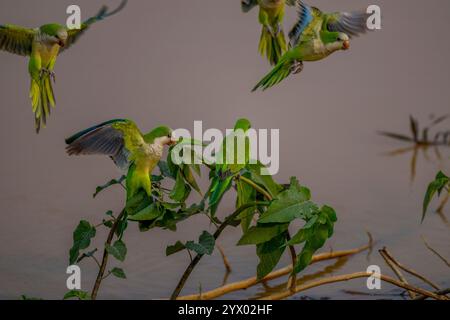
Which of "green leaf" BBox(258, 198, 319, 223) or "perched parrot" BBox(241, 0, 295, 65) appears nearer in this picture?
"green leaf" BBox(258, 198, 319, 223)

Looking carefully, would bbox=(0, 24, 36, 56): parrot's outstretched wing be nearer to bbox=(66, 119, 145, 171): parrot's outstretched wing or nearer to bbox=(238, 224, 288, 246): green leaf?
bbox=(66, 119, 145, 171): parrot's outstretched wing

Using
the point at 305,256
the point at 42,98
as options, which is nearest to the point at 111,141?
the point at 42,98

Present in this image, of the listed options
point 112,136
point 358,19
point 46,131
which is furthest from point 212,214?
point 46,131

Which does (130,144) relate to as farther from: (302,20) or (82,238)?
(302,20)

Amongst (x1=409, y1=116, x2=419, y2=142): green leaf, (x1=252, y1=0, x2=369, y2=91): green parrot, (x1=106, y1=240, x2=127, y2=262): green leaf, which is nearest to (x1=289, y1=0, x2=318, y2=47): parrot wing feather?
(x1=252, y1=0, x2=369, y2=91): green parrot

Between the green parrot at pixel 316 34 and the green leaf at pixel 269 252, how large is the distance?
1.80 feet

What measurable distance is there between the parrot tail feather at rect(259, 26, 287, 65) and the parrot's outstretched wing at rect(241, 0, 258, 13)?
0.08 meters

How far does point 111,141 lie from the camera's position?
206 centimetres

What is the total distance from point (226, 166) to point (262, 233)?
0.17 metres

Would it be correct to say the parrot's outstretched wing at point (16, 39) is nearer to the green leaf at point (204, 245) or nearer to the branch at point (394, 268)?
the green leaf at point (204, 245)

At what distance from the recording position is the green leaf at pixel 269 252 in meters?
1.99

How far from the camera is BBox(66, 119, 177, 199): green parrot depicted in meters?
2.03

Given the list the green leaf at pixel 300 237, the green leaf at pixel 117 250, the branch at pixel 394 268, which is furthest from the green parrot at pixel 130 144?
the branch at pixel 394 268

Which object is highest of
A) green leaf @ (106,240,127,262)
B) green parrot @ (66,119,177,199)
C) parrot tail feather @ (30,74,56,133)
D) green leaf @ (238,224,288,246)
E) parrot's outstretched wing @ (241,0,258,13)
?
parrot's outstretched wing @ (241,0,258,13)
